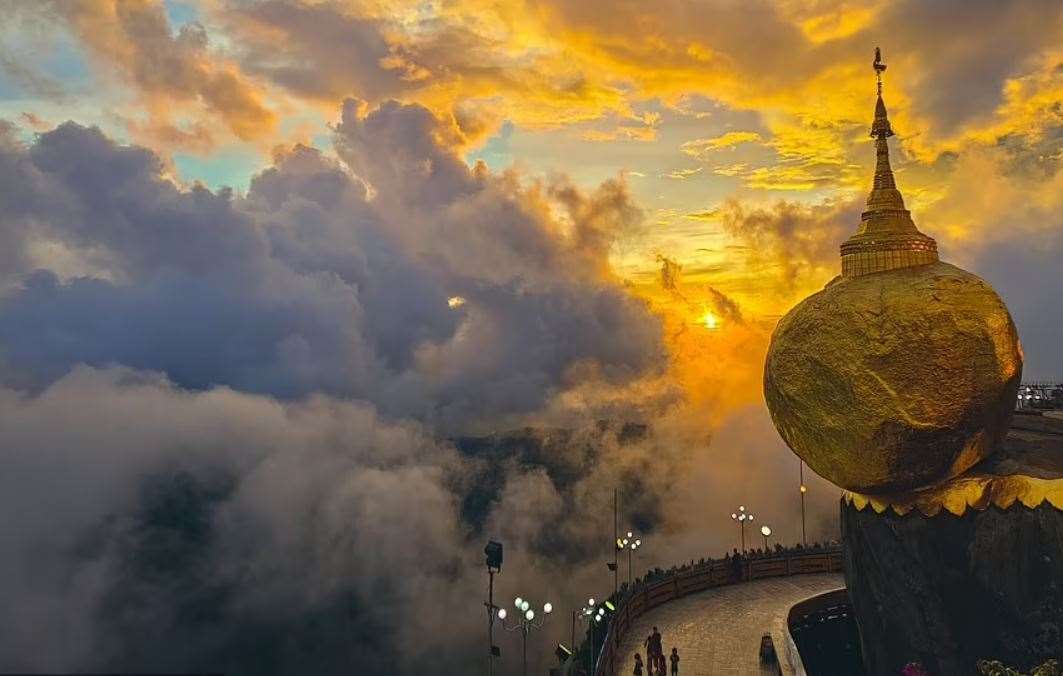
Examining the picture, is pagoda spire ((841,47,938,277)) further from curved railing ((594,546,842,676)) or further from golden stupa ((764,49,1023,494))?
curved railing ((594,546,842,676))

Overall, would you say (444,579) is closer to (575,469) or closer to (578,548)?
(578,548)

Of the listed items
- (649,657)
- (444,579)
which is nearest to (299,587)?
(444,579)

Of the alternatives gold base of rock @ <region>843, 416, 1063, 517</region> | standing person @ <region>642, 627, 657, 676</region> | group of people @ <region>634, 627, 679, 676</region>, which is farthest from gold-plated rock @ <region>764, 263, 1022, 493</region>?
standing person @ <region>642, 627, 657, 676</region>

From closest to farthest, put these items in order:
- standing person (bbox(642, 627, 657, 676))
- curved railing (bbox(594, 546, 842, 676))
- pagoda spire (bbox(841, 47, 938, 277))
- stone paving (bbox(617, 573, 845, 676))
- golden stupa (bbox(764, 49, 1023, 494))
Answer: golden stupa (bbox(764, 49, 1023, 494))
pagoda spire (bbox(841, 47, 938, 277))
standing person (bbox(642, 627, 657, 676))
stone paving (bbox(617, 573, 845, 676))
curved railing (bbox(594, 546, 842, 676))

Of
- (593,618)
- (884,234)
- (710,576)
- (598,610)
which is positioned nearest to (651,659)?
(593,618)

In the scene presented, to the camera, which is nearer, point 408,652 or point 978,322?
point 978,322

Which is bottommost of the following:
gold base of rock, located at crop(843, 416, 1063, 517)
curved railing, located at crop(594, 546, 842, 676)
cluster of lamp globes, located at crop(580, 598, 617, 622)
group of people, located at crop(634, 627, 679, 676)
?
group of people, located at crop(634, 627, 679, 676)

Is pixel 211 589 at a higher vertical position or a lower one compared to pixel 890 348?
lower
